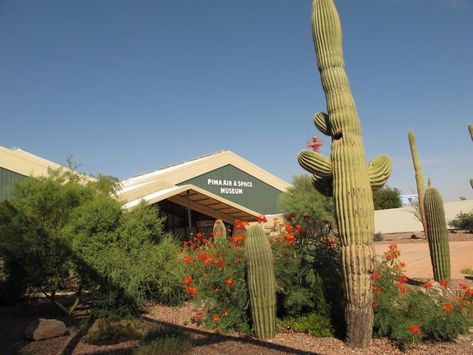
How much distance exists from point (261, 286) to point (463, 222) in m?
29.6

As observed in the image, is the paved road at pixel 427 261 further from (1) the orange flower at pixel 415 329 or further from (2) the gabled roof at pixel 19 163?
(2) the gabled roof at pixel 19 163

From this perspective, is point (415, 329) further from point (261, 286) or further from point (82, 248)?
point (82, 248)

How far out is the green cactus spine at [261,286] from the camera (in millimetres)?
6180

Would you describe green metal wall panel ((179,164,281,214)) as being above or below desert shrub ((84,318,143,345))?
above

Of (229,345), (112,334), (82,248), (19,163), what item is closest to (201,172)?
(19,163)

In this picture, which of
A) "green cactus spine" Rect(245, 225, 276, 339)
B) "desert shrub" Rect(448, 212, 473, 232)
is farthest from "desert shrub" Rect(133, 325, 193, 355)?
"desert shrub" Rect(448, 212, 473, 232)

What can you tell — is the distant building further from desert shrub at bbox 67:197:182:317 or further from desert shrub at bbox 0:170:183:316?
desert shrub at bbox 0:170:183:316

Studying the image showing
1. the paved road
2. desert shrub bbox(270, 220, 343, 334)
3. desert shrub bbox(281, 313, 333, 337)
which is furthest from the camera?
the paved road

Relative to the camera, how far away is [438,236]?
9961mm

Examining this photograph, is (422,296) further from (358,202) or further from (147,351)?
(147,351)

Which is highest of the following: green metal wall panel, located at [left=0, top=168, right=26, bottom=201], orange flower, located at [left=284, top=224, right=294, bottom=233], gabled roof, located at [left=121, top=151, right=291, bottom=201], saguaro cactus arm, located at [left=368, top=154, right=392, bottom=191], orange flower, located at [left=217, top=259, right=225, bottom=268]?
gabled roof, located at [left=121, top=151, right=291, bottom=201]

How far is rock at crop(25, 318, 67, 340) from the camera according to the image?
21.6 feet

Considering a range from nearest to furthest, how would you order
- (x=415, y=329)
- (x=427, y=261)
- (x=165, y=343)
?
1. (x=415, y=329)
2. (x=165, y=343)
3. (x=427, y=261)

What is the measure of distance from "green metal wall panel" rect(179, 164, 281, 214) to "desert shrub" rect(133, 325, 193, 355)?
20273 millimetres
